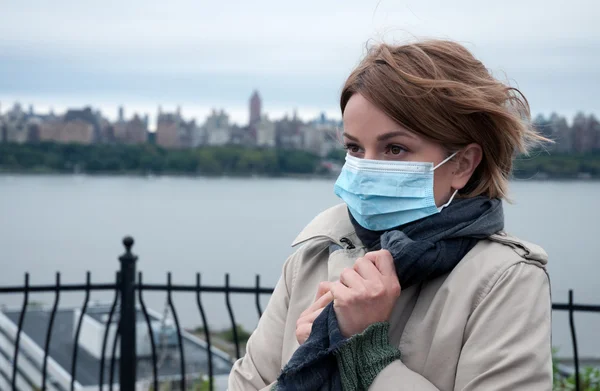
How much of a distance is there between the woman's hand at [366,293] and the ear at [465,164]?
0.28 m

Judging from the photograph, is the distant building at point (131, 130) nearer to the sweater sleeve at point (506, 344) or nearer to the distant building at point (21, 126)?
the distant building at point (21, 126)

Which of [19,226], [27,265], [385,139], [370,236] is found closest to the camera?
[385,139]

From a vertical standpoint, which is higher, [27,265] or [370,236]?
[370,236]

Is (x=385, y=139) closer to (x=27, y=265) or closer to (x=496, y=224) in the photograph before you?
(x=496, y=224)

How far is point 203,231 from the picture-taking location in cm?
2506

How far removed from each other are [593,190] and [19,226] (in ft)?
78.2

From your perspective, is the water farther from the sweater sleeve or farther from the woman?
the sweater sleeve

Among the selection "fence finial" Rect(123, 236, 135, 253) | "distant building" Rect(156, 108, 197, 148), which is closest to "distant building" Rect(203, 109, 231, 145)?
"distant building" Rect(156, 108, 197, 148)

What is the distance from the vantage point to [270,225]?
916 inches

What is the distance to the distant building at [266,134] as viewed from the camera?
1020 cm

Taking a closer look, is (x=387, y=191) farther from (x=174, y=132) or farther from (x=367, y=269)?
(x=174, y=132)

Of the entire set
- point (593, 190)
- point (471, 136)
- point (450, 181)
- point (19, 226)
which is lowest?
point (19, 226)

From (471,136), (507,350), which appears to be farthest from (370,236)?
(507,350)

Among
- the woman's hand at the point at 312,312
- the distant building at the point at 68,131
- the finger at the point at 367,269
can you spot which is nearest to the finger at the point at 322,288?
the woman's hand at the point at 312,312
